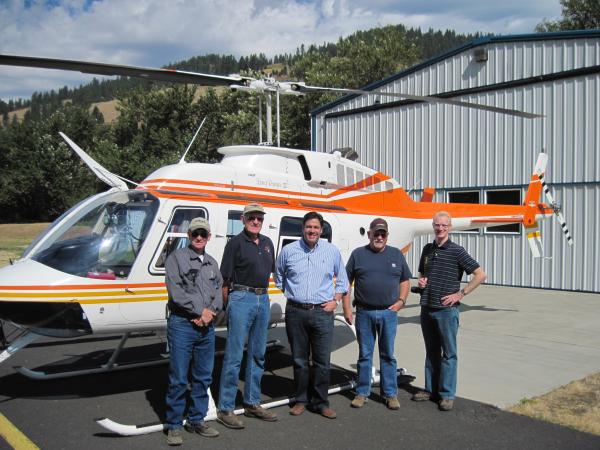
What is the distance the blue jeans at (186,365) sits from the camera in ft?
15.7

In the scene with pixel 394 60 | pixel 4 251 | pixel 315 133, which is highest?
pixel 394 60

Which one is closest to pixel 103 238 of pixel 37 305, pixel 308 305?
pixel 37 305

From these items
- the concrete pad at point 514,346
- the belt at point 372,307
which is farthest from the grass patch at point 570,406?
the belt at point 372,307

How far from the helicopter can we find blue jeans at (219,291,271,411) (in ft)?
3.44

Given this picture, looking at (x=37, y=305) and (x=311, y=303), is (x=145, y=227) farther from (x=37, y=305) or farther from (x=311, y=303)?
(x=311, y=303)

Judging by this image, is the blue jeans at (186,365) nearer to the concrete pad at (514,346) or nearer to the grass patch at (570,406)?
the concrete pad at (514,346)

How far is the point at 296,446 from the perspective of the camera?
186 inches

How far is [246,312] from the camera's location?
5262 mm

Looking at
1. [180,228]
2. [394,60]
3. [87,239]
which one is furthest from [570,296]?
[394,60]

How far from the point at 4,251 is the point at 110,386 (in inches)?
Answer: 1032

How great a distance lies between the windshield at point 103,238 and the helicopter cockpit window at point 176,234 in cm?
22

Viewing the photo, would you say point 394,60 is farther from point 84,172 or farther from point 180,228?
point 180,228

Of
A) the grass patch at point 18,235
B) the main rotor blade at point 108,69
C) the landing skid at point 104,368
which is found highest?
the main rotor blade at point 108,69

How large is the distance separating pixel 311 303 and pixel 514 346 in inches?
177
